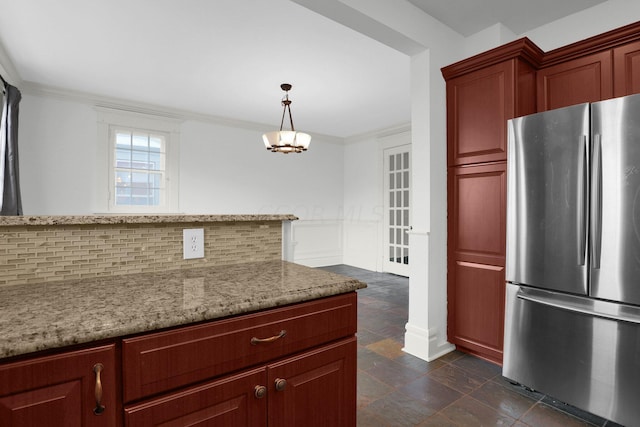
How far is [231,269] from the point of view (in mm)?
1365

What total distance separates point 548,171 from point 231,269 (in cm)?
179

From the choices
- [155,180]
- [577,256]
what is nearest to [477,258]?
[577,256]

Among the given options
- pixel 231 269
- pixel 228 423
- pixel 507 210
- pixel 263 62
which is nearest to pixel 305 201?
pixel 263 62

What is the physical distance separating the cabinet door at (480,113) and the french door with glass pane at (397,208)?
290cm

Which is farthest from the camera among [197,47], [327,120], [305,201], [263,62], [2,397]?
[305,201]

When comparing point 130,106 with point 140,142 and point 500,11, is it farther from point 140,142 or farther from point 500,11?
point 500,11

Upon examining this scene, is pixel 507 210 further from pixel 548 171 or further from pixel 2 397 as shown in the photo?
pixel 2 397

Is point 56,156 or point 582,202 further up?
point 56,156

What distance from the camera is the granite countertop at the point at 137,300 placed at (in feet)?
2.34

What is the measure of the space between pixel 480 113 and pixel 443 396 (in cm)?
189

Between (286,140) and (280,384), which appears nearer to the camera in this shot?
(280,384)

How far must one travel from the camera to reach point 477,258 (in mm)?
2400

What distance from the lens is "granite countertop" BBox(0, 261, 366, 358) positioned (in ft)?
2.34

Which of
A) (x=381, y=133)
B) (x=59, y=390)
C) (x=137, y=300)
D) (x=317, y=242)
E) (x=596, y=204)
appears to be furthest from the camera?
(x=317, y=242)
